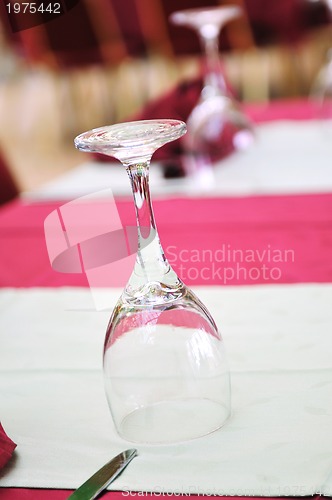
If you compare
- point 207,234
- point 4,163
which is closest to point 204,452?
point 207,234

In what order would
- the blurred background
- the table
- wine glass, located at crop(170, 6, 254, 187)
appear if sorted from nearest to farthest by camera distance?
1. the table
2. wine glass, located at crop(170, 6, 254, 187)
3. the blurred background

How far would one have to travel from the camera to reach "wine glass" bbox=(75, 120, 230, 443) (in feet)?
1.73

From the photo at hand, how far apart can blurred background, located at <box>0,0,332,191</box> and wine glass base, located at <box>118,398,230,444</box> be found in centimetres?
327

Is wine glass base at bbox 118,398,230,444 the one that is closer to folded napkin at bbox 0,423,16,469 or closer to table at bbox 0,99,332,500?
folded napkin at bbox 0,423,16,469

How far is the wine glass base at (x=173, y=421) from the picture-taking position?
53 centimetres

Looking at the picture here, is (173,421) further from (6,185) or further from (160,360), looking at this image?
(6,185)

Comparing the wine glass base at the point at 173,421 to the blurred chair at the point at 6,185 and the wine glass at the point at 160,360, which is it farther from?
the blurred chair at the point at 6,185

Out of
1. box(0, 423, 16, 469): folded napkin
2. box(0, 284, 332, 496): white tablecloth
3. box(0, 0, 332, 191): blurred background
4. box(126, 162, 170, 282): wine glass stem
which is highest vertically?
box(126, 162, 170, 282): wine glass stem

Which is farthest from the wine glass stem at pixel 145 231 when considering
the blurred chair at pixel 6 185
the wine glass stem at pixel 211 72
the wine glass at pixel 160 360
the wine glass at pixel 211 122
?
the blurred chair at pixel 6 185

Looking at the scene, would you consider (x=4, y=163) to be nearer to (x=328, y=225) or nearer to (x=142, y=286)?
(x=328, y=225)

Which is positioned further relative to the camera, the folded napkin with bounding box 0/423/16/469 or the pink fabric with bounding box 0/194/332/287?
the pink fabric with bounding box 0/194/332/287

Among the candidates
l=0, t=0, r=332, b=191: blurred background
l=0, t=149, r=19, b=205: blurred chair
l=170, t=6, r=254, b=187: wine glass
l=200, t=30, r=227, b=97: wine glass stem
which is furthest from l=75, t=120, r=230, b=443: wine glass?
l=0, t=0, r=332, b=191: blurred background

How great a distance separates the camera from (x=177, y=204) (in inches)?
47.2

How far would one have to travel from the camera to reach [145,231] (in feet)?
1.65
